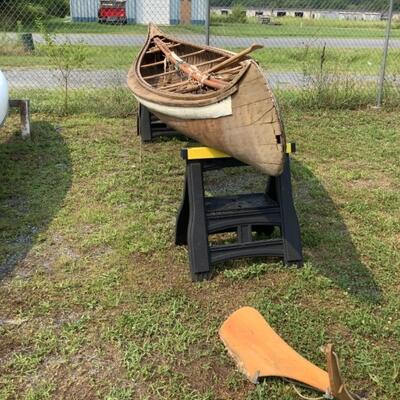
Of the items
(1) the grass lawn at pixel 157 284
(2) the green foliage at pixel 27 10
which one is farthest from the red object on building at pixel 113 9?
(1) the grass lawn at pixel 157 284

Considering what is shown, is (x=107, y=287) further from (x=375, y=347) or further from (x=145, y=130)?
(x=145, y=130)

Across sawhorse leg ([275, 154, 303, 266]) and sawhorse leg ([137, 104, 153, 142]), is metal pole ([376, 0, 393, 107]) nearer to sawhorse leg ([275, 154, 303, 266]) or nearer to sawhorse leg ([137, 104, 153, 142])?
sawhorse leg ([137, 104, 153, 142])

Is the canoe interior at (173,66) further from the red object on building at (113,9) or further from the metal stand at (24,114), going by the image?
Answer: the red object on building at (113,9)

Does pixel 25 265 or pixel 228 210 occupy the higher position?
pixel 228 210

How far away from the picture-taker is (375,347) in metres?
3.01

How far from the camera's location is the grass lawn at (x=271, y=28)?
963 cm

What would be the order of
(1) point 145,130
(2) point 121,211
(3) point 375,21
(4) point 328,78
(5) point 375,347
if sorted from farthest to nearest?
(3) point 375,21, (4) point 328,78, (1) point 145,130, (2) point 121,211, (5) point 375,347

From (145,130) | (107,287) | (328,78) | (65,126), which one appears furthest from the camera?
(328,78)

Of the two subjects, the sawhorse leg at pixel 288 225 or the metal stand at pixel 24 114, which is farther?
the metal stand at pixel 24 114

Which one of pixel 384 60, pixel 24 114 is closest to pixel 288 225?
pixel 24 114

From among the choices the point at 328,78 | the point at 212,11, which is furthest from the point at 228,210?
the point at 212,11

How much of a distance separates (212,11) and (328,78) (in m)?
2.26

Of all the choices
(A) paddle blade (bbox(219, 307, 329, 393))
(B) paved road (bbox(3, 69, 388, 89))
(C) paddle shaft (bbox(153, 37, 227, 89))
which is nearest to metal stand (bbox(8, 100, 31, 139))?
(C) paddle shaft (bbox(153, 37, 227, 89))

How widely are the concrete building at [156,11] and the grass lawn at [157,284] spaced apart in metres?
3.94
